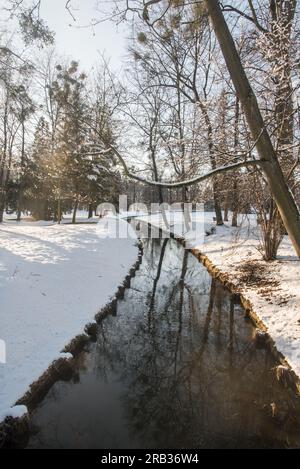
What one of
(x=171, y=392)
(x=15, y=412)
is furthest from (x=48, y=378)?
(x=171, y=392)

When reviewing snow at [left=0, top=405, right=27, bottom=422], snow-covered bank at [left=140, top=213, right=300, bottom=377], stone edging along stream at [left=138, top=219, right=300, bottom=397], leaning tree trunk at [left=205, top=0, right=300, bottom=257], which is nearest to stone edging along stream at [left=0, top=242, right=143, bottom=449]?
snow at [left=0, top=405, right=27, bottom=422]

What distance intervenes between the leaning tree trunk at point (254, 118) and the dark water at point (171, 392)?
2.28 metres

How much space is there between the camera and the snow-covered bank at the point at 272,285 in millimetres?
5367

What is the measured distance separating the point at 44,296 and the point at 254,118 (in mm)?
5440

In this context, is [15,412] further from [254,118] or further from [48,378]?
[254,118]

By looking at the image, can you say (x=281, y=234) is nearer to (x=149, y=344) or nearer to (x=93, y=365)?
(x=149, y=344)

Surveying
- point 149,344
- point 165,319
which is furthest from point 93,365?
point 165,319

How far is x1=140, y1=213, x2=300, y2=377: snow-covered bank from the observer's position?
5367 millimetres

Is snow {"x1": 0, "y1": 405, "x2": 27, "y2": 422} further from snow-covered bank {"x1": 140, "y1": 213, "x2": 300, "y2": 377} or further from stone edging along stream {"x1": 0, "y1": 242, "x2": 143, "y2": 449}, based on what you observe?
snow-covered bank {"x1": 140, "y1": 213, "x2": 300, "y2": 377}

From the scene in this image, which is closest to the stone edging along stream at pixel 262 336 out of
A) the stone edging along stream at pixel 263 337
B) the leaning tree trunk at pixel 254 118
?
the stone edging along stream at pixel 263 337

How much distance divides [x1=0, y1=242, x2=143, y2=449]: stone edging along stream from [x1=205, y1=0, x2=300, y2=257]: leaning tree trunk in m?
3.79

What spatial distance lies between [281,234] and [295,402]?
5.98m

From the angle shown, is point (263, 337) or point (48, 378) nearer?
point (48, 378)

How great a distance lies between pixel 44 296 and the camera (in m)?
6.84
